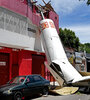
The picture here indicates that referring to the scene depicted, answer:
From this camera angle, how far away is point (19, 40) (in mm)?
16312

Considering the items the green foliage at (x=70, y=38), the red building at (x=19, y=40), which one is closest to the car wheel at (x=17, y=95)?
the red building at (x=19, y=40)

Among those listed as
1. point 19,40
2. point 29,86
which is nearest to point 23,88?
point 29,86

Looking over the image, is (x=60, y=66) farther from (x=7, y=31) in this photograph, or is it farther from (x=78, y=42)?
(x=78, y=42)

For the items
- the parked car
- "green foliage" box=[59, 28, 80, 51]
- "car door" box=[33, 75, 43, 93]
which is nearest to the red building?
the parked car

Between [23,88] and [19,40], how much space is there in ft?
24.9

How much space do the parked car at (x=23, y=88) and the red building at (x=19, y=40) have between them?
409cm

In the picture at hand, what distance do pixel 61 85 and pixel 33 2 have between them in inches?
448

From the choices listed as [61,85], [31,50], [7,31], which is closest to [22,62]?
[31,50]

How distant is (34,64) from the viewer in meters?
19.2

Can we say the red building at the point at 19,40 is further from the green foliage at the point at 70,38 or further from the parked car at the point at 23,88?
the green foliage at the point at 70,38

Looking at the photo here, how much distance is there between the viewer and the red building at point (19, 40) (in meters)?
14.8

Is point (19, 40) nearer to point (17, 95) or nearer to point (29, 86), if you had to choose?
point (29, 86)

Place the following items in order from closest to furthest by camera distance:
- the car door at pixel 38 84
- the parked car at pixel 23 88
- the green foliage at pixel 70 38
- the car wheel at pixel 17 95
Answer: the parked car at pixel 23 88
the car wheel at pixel 17 95
the car door at pixel 38 84
the green foliage at pixel 70 38

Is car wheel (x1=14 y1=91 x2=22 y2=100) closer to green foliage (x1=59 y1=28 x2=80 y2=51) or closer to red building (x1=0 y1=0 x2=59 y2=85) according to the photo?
red building (x1=0 y1=0 x2=59 y2=85)
